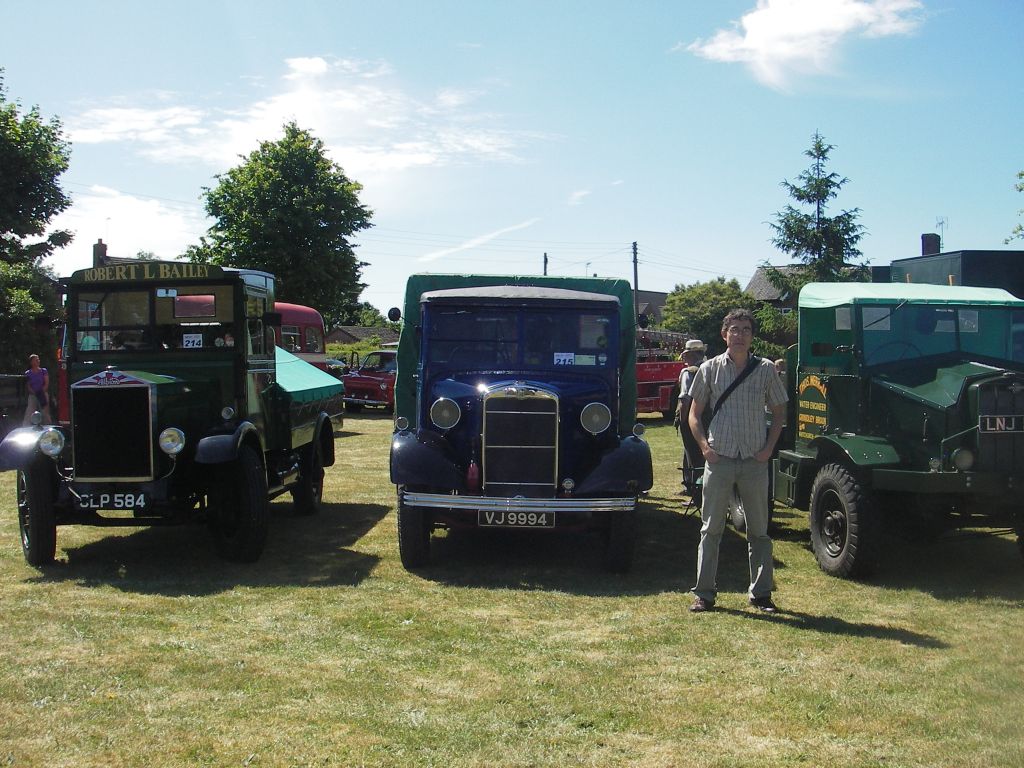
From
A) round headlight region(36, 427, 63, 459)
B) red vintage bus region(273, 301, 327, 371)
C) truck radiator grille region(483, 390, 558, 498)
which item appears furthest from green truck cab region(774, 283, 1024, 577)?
red vintage bus region(273, 301, 327, 371)

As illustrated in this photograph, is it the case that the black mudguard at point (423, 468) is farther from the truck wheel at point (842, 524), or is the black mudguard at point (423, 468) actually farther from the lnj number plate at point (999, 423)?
the lnj number plate at point (999, 423)

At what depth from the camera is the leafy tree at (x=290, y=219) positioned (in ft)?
92.1

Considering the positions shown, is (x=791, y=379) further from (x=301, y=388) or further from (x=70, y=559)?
(x=70, y=559)

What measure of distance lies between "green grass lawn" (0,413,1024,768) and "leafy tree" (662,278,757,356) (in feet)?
151

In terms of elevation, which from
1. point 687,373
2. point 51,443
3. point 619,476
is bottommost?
point 619,476

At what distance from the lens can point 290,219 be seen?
28.0 m

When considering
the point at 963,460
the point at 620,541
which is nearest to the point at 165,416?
the point at 620,541

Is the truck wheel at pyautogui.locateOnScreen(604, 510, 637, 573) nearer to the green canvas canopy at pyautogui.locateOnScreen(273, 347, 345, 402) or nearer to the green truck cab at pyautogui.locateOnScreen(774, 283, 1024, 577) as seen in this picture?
the green truck cab at pyautogui.locateOnScreen(774, 283, 1024, 577)

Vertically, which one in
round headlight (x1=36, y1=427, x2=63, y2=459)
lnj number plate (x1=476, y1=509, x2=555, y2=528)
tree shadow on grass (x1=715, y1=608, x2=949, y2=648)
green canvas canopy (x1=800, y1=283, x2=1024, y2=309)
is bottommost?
tree shadow on grass (x1=715, y1=608, x2=949, y2=648)

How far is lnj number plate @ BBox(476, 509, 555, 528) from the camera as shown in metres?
6.86

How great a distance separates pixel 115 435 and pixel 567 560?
3710 millimetres

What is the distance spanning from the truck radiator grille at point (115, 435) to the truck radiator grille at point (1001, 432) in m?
6.15

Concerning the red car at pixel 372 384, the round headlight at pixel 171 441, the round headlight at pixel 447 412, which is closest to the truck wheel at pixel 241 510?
the round headlight at pixel 171 441

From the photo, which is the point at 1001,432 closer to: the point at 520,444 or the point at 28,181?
the point at 520,444
